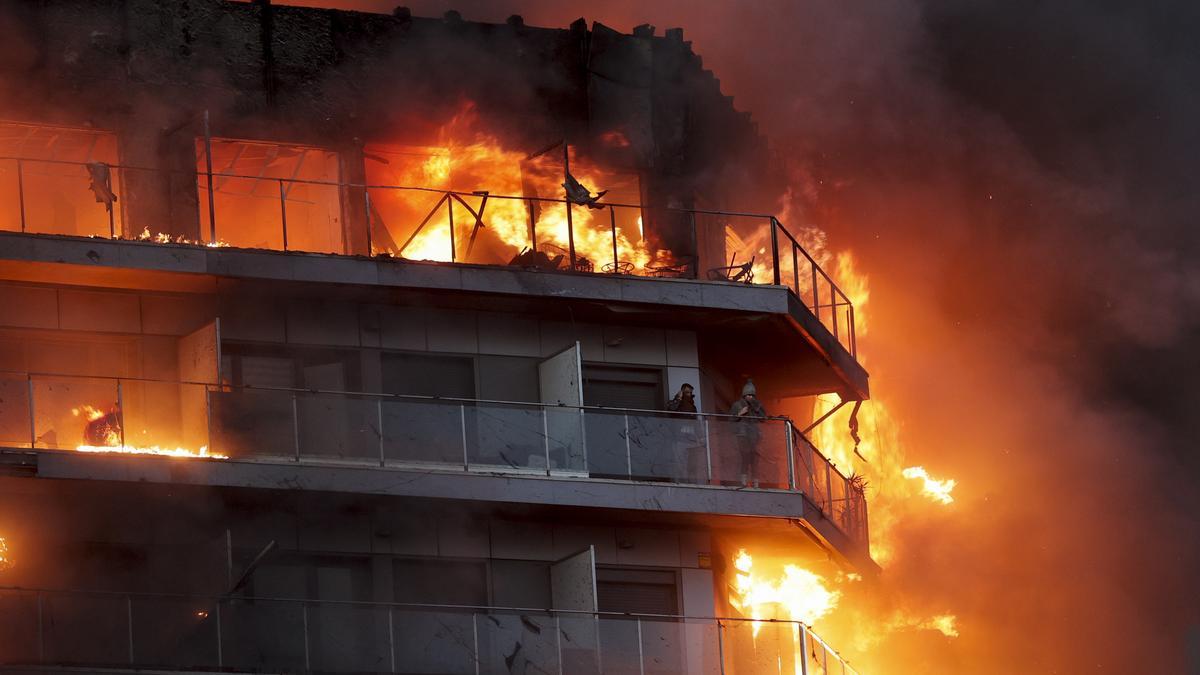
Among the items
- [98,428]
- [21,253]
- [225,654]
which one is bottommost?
[225,654]

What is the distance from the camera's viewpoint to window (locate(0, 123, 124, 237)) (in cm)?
4000

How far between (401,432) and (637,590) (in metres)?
4.61

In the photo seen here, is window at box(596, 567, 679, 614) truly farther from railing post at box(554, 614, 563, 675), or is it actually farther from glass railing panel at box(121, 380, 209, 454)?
glass railing panel at box(121, 380, 209, 454)

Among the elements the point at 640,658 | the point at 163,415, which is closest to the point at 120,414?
the point at 163,415

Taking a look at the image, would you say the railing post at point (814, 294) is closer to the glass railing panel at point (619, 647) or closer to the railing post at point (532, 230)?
the railing post at point (532, 230)

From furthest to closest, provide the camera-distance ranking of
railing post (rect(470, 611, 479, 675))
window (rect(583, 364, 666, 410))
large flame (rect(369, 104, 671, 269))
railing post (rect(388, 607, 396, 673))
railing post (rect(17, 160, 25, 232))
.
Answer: large flame (rect(369, 104, 671, 269)), window (rect(583, 364, 666, 410)), railing post (rect(17, 160, 25, 232)), railing post (rect(470, 611, 479, 675)), railing post (rect(388, 607, 396, 673))

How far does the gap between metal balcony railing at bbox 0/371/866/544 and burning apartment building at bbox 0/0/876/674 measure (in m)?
0.05

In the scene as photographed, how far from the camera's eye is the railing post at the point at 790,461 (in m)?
41.9

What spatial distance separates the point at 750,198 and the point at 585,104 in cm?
387

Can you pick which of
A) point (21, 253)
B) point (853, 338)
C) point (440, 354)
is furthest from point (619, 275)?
point (21, 253)

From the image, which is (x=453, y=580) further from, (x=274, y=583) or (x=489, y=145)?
(x=489, y=145)

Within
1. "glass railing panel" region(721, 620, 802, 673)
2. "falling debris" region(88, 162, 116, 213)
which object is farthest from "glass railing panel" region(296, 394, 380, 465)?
"glass railing panel" region(721, 620, 802, 673)

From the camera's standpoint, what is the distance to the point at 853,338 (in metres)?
46.5

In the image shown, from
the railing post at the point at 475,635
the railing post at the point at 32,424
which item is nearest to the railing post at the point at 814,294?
the railing post at the point at 475,635
